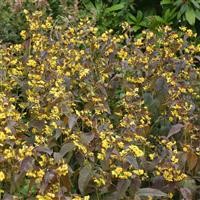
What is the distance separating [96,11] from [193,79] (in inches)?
56.2

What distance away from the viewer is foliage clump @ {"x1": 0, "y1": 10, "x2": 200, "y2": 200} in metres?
2.44

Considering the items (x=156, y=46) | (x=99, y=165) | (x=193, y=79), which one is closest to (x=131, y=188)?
(x=99, y=165)

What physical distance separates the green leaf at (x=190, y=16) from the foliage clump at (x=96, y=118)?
815 millimetres

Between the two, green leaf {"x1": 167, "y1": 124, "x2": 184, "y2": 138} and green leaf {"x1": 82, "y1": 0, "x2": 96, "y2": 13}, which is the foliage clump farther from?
green leaf {"x1": 82, "y1": 0, "x2": 96, "y2": 13}

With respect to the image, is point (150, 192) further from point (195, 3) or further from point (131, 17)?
point (131, 17)

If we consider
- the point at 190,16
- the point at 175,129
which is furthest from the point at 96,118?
the point at 190,16

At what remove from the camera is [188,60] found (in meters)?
3.41

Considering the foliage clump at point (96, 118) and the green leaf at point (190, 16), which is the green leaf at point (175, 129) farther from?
the green leaf at point (190, 16)

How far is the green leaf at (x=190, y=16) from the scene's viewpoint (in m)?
4.38

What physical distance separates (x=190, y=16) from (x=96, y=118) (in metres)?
1.88

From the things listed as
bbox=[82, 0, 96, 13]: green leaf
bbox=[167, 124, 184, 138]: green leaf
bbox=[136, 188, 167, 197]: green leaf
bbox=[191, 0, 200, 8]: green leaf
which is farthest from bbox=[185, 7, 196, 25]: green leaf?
bbox=[136, 188, 167, 197]: green leaf

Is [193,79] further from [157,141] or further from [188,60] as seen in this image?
[157,141]

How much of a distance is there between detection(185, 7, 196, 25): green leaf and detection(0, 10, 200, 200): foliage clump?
815 millimetres

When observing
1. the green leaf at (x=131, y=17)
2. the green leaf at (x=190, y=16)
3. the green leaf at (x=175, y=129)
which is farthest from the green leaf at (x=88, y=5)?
the green leaf at (x=175, y=129)
